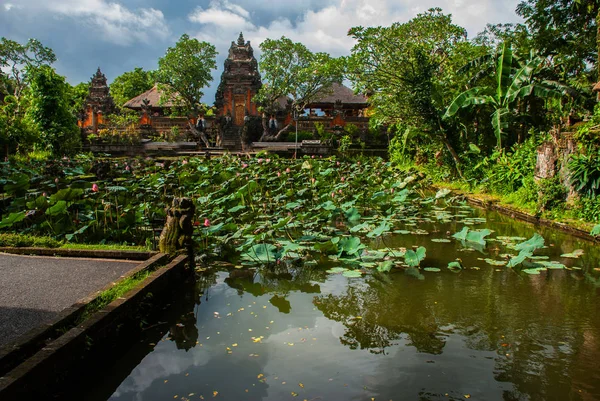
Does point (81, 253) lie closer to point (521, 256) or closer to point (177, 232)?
point (177, 232)

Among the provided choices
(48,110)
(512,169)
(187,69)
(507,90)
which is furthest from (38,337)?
(187,69)

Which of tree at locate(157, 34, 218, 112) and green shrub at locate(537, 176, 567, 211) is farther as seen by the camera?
tree at locate(157, 34, 218, 112)

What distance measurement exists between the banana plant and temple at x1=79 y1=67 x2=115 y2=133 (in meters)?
27.2

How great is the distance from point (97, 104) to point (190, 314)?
32.7 meters

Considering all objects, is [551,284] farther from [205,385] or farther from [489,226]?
[205,385]

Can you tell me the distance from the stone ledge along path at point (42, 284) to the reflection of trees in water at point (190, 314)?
0.68 m

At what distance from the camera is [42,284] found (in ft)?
13.4

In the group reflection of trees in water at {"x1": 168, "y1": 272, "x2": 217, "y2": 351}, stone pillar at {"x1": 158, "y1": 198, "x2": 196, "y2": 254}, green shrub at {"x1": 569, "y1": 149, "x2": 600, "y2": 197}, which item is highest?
green shrub at {"x1": 569, "y1": 149, "x2": 600, "y2": 197}

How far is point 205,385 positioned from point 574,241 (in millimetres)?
6296

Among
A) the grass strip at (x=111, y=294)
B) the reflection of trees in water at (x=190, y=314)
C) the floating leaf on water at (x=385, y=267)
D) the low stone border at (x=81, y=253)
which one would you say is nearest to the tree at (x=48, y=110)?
the low stone border at (x=81, y=253)

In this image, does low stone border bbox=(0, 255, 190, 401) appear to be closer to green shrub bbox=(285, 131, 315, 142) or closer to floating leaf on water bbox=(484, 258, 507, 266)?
floating leaf on water bbox=(484, 258, 507, 266)

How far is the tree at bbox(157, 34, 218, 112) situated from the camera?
25531 millimetres

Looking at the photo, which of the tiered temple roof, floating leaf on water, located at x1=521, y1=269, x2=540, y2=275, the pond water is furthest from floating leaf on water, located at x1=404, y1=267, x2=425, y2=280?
the tiered temple roof

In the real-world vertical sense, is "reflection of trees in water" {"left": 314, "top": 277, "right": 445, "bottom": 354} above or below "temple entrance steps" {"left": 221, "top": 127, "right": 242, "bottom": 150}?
below
